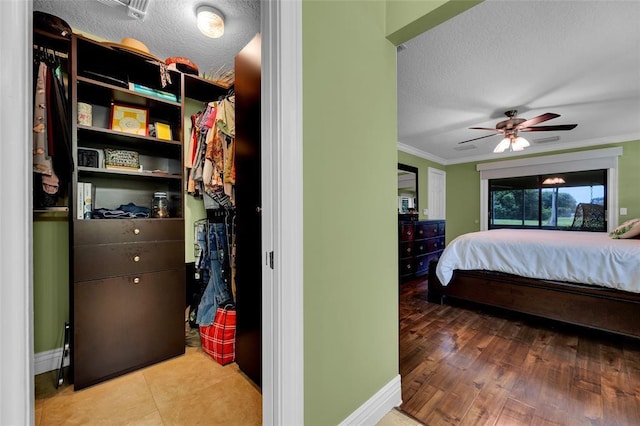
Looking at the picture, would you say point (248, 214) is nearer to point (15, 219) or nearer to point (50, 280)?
point (15, 219)

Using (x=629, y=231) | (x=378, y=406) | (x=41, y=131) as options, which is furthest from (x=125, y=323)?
(x=629, y=231)

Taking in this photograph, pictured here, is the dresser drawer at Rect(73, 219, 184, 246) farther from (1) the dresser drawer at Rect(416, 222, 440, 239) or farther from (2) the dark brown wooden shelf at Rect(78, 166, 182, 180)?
(1) the dresser drawer at Rect(416, 222, 440, 239)

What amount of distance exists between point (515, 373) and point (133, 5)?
3.38 meters

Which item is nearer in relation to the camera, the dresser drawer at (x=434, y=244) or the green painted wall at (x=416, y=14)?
the green painted wall at (x=416, y=14)

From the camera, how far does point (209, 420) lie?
1.40 meters

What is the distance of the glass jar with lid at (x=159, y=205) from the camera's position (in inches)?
79.7

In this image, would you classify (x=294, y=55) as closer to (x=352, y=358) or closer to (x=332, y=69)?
(x=332, y=69)

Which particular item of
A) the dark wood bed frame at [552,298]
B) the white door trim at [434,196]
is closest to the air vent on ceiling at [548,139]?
the white door trim at [434,196]

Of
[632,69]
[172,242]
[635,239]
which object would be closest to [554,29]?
[632,69]

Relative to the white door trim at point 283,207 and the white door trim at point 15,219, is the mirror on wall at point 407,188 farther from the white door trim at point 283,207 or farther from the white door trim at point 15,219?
the white door trim at point 15,219

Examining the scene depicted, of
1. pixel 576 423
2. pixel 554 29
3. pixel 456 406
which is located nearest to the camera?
pixel 576 423

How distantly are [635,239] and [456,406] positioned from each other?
9.15 ft

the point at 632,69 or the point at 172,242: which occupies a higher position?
the point at 632,69

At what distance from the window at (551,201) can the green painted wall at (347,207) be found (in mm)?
5335
